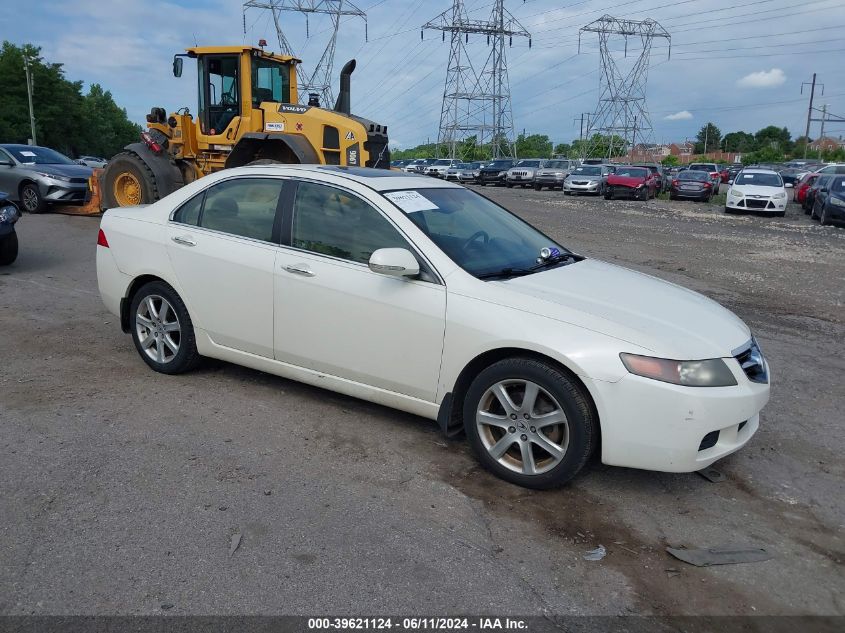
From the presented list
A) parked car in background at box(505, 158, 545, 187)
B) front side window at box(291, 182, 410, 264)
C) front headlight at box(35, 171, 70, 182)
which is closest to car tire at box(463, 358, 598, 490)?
front side window at box(291, 182, 410, 264)

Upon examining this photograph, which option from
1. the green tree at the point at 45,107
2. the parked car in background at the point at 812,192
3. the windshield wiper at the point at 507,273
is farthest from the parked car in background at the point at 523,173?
the green tree at the point at 45,107

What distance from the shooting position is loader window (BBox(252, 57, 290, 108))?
1376 centimetres

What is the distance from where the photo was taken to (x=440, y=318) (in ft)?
→ 13.3

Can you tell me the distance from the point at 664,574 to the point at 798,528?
3.07ft

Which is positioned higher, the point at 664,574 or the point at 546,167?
the point at 546,167

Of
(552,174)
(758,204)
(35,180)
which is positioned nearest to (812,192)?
(758,204)

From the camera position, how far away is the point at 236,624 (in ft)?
8.94

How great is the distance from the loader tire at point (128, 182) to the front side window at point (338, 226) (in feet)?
33.6

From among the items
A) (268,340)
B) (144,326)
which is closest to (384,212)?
(268,340)

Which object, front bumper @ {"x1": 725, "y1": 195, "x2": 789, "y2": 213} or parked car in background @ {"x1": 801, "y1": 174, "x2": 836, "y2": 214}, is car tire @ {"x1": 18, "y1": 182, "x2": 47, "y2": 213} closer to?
front bumper @ {"x1": 725, "y1": 195, "x2": 789, "y2": 213}

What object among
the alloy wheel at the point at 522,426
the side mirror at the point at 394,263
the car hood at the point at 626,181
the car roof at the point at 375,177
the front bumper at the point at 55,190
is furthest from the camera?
the car hood at the point at 626,181

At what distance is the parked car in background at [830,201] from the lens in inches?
779

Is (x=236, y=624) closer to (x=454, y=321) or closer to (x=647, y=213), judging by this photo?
(x=454, y=321)

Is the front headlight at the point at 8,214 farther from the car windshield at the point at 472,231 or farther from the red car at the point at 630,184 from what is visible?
the red car at the point at 630,184
